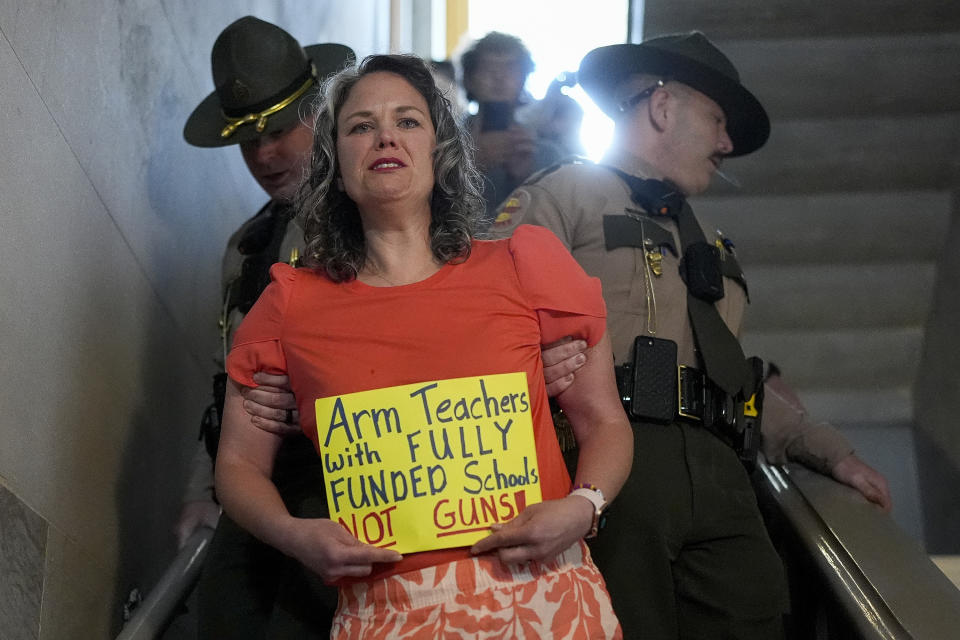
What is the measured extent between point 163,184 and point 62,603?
3.78 ft

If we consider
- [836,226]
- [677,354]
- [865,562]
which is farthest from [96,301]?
[836,226]

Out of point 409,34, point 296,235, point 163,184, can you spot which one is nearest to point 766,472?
point 296,235

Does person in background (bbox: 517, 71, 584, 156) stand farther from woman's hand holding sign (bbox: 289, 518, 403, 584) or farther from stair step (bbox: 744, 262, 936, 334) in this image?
woman's hand holding sign (bbox: 289, 518, 403, 584)

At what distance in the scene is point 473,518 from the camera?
4.45ft

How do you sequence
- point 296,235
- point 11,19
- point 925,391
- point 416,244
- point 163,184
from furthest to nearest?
point 925,391, point 163,184, point 296,235, point 11,19, point 416,244

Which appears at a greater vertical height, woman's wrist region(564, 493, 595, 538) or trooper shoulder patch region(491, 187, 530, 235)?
trooper shoulder patch region(491, 187, 530, 235)

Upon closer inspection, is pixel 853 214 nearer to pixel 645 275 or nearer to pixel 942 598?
pixel 645 275

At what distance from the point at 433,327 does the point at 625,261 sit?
2.29 feet

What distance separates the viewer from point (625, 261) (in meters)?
2.05

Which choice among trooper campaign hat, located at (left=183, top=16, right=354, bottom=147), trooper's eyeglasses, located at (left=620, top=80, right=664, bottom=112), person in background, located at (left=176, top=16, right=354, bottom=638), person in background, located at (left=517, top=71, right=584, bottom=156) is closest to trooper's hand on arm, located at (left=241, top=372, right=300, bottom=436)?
person in background, located at (left=176, top=16, right=354, bottom=638)

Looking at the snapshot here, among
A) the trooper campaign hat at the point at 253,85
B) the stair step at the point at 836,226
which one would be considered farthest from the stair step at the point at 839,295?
the trooper campaign hat at the point at 253,85

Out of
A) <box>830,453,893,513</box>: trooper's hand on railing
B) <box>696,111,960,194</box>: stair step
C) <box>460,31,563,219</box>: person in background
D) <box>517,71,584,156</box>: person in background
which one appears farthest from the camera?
<box>696,111,960,194</box>: stair step

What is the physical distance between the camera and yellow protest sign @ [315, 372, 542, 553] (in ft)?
4.45

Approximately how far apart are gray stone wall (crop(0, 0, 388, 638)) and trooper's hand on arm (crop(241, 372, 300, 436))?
454mm
